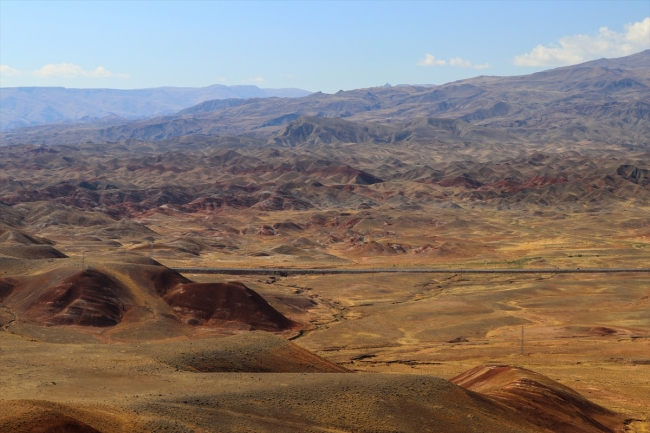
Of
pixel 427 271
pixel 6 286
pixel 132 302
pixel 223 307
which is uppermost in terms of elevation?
pixel 6 286

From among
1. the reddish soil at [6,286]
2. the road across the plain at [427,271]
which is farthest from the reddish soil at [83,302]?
the road across the plain at [427,271]

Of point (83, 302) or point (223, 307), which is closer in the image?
point (83, 302)

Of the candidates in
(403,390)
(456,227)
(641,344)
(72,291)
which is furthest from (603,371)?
(456,227)

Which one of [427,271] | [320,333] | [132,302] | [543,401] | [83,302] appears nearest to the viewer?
[543,401]

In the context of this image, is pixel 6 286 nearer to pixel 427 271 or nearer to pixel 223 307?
pixel 223 307

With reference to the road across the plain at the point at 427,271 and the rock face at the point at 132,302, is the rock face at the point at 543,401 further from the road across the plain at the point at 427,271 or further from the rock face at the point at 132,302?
the road across the plain at the point at 427,271

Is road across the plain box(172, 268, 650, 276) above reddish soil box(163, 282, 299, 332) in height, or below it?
below

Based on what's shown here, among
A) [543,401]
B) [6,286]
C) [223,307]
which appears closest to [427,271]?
[223,307]

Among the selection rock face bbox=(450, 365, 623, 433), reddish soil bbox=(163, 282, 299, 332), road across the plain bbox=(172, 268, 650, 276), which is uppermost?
rock face bbox=(450, 365, 623, 433)

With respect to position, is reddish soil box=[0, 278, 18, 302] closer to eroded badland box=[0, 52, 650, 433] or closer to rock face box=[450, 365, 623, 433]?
eroded badland box=[0, 52, 650, 433]

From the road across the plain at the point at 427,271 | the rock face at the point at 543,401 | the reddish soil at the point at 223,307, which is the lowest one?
the road across the plain at the point at 427,271

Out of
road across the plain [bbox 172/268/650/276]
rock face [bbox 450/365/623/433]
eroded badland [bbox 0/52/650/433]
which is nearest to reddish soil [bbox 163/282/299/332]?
eroded badland [bbox 0/52/650/433]

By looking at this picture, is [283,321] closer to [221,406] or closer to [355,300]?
[355,300]
